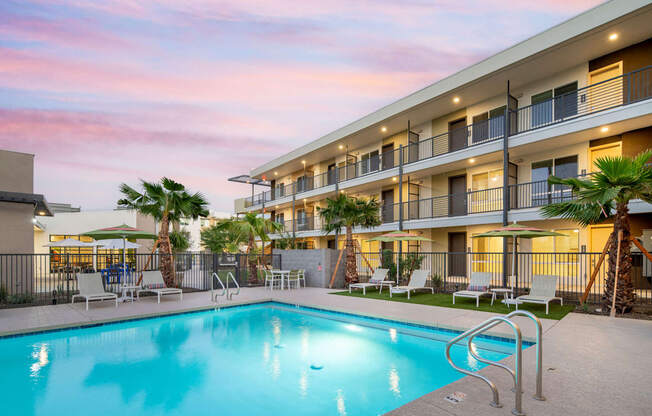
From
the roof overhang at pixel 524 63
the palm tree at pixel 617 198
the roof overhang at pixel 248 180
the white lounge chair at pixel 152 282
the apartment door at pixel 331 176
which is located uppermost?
the roof overhang at pixel 524 63

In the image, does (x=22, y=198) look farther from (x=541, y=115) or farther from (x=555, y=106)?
(x=555, y=106)

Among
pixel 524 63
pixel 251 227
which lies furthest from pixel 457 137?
pixel 251 227

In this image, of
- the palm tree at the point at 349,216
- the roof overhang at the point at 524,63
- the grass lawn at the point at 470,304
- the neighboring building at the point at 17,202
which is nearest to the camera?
the grass lawn at the point at 470,304

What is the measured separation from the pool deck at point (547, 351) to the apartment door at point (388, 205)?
9345 millimetres

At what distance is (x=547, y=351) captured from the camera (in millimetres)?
5344

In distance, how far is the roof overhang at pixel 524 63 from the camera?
10.7m

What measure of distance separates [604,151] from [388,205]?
9893 mm

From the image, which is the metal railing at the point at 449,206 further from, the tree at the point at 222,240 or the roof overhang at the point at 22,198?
the roof overhang at the point at 22,198

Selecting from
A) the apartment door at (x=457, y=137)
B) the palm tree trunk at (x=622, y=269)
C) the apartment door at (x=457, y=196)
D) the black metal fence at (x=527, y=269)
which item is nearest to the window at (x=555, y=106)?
the apartment door at (x=457, y=137)

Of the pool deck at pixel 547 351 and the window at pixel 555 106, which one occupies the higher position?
the window at pixel 555 106

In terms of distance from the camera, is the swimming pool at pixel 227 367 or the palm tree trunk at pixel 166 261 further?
the palm tree trunk at pixel 166 261

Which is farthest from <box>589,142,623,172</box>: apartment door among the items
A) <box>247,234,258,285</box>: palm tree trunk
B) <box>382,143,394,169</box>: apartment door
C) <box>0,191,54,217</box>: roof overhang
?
<box>0,191,54,217</box>: roof overhang

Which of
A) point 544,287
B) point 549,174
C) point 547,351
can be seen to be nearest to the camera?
point 547,351

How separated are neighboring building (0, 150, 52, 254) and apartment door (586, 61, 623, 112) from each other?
19957 millimetres
